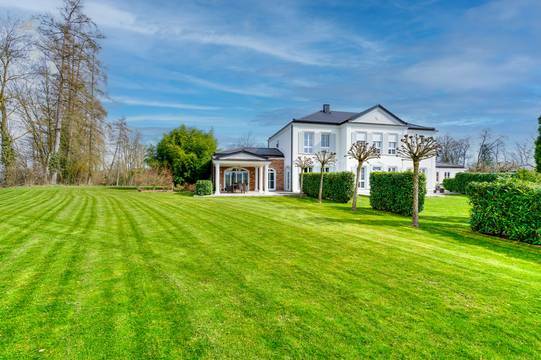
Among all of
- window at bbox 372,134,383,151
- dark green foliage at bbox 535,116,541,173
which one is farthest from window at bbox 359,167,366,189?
dark green foliage at bbox 535,116,541,173

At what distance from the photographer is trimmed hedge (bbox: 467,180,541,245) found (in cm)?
717

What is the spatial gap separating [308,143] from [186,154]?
37.1 ft

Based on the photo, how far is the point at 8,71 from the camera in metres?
22.1

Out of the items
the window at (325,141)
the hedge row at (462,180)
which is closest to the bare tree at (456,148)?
the hedge row at (462,180)

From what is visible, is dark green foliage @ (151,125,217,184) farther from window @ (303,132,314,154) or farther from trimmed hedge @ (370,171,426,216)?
trimmed hedge @ (370,171,426,216)

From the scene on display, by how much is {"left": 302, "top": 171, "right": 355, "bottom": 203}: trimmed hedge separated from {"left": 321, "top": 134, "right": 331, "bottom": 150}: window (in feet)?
19.5

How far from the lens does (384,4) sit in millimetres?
11320

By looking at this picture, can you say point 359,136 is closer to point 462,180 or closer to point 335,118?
point 335,118

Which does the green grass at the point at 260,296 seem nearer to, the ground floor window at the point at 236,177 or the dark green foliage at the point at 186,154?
the ground floor window at the point at 236,177

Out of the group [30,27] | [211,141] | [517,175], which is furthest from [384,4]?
[30,27]

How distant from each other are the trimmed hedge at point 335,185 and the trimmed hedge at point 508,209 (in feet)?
26.1

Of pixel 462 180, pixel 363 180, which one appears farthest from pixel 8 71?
pixel 462 180

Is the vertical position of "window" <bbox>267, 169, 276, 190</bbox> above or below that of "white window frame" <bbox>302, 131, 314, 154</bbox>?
below

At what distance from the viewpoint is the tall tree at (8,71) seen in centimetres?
2178
